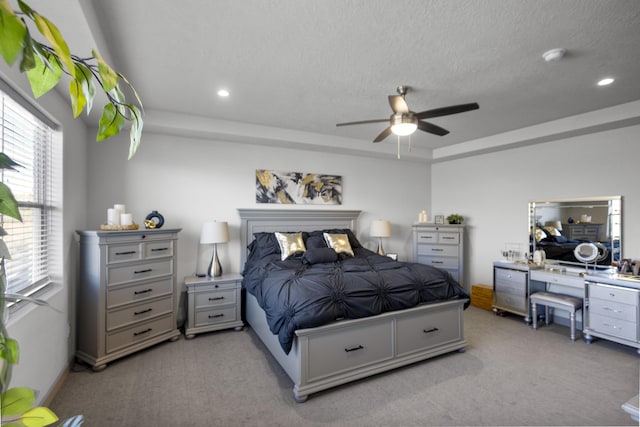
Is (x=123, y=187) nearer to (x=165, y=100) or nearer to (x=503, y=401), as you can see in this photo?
(x=165, y=100)

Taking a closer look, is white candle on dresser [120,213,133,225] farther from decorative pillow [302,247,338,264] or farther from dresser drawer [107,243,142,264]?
decorative pillow [302,247,338,264]

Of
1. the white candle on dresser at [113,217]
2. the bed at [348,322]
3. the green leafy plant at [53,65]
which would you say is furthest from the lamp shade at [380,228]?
the green leafy plant at [53,65]

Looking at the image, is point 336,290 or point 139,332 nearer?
point 336,290

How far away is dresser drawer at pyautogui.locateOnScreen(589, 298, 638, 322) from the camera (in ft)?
10.1

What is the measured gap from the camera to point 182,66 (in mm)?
2500

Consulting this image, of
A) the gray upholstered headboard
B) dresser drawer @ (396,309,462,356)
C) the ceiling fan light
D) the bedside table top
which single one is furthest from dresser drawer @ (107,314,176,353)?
the ceiling fan light

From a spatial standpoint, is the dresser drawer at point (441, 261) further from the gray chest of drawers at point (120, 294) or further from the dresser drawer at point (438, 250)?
the gray chest of drawers at point (120, 294)

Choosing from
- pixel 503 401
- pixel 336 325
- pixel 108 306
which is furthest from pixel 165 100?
pixel 503 401

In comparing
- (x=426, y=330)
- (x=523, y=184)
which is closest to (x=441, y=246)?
(x=523, y=184)

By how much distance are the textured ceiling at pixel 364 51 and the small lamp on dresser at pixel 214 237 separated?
4.41 feet

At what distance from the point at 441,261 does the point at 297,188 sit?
8.68 ft

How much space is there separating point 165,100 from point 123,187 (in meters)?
1.20

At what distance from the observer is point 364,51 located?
229 cm

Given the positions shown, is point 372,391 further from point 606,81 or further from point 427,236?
point 606,81
